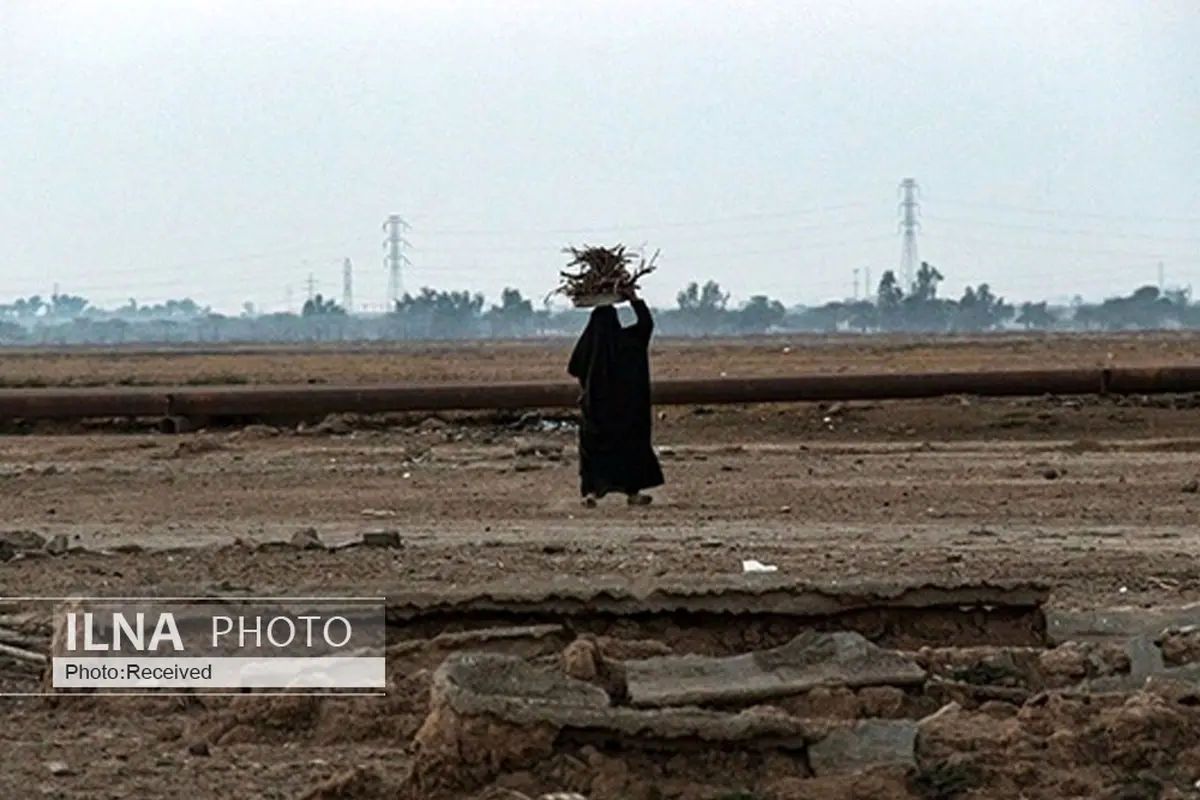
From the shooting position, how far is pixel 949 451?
1655cm

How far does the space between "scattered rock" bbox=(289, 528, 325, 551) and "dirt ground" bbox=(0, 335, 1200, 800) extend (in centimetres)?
9

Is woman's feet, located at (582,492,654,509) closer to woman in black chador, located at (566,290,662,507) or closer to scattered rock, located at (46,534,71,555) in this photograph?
woman in black chador, located at (566,290,662,507)

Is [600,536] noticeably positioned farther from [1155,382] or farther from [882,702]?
[1155,382]

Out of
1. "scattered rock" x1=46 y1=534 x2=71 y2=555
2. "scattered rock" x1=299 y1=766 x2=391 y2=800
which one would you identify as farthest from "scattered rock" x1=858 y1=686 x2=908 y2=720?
"scattered rock" x1=46 y1=534 x2=71 y2=555

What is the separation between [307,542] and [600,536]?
6.23 feet

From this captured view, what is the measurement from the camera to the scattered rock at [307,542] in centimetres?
958

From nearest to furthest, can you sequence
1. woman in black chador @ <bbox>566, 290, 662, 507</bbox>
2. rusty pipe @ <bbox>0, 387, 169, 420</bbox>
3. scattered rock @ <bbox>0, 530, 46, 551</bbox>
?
1. scattered rock @ <bbox>0, 530, 46, 551</bbox>
2. woman in black chador @ <bbox>566, 290, 662, 507</bbox>
3. rusty pipe @ <bbox>0, 387, 169, 420</bbox>

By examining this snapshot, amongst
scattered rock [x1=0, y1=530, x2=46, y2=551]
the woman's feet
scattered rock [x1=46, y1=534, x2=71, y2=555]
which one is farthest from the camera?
the woman's feet

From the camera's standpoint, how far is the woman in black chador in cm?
1237

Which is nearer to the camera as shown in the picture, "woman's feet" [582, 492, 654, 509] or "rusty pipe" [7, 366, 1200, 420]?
"woman's feet" [582, 492, 654, 509]

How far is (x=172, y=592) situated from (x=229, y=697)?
3.99 ft

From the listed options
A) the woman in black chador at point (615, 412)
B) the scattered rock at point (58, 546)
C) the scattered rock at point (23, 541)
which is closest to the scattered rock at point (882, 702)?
the scattered rock at point (58, 546)

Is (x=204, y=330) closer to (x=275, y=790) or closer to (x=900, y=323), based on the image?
(x=900, y=323)

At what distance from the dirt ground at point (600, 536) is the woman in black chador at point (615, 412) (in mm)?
244
